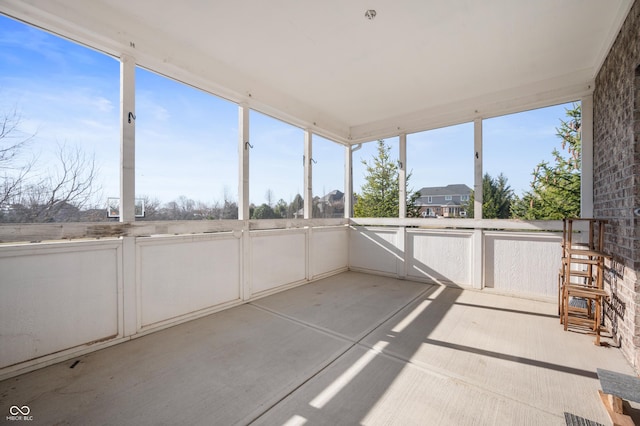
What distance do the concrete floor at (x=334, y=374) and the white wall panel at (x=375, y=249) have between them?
1.78 m

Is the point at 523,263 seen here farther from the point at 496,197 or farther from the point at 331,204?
the point at 331,204

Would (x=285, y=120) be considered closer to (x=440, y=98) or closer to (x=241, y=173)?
(x=241, y=173)

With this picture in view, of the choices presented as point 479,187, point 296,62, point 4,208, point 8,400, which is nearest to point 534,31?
point 479,187

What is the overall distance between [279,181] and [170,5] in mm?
2309

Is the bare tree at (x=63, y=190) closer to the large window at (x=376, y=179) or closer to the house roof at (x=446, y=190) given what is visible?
the large window at (x=376, y=179)

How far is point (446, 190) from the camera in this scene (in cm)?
436

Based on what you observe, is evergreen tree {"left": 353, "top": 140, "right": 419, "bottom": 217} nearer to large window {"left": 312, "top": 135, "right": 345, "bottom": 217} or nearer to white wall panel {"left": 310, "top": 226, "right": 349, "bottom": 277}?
large window {"left": 312, "top": 135, "right": 345, "bottom": 217}

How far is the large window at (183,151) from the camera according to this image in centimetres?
274

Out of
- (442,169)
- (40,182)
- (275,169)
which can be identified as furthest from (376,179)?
(40,182)

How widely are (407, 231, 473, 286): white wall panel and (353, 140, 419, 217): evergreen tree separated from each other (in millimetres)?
568

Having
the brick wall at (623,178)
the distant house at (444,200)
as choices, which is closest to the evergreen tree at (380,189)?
the distant house at (444,200)

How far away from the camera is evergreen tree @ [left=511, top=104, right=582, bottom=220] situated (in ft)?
11.6

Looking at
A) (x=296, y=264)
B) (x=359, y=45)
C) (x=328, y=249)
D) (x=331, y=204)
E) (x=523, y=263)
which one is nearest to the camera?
(x=359, y=45)

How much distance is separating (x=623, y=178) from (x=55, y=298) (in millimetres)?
4716
